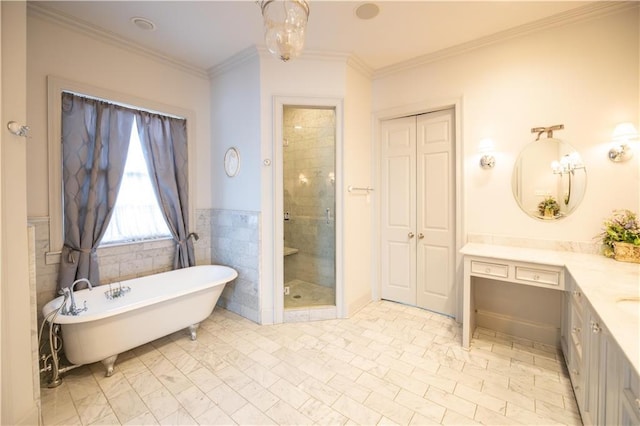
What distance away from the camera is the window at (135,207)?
2.79m

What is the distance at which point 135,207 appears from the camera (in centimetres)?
292

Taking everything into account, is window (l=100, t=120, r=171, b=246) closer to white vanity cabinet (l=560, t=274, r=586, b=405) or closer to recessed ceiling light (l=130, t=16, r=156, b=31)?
recessed ceiling light (l=130, t=16, r=156, b=31)

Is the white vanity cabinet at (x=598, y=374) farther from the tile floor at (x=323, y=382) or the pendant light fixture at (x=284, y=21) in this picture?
the pendant light fixture at (x=284, y=21)

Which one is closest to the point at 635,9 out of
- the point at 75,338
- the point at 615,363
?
the point at 615,363

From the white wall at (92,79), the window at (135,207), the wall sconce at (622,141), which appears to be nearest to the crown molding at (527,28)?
the wall sconce at (622,141)

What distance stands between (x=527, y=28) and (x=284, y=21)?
8.07ft

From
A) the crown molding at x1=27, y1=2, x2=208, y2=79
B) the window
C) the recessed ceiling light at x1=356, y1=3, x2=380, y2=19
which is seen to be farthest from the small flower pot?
the crown molding at x1=27, y1=2, x2=208, y2=79

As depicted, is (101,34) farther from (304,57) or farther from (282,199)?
(282,199)

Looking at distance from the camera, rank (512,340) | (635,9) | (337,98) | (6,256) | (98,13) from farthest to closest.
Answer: (337,98) < (512,340) < (98,13) < (635,9) < (6,256)

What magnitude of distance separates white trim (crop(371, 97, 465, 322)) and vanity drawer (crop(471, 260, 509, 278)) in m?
→ 0.53

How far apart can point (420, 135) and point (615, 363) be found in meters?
2.59

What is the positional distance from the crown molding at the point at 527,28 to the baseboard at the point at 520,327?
2.72 metres

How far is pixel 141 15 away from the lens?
2.36 m

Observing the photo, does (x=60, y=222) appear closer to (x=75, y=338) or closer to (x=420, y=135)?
(x=75, y=338)
